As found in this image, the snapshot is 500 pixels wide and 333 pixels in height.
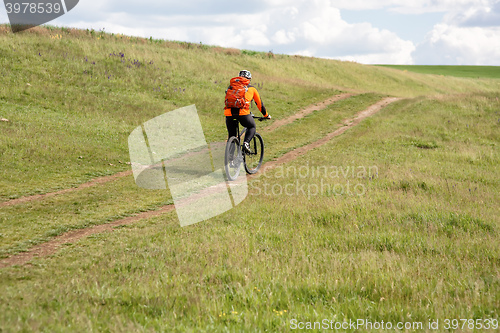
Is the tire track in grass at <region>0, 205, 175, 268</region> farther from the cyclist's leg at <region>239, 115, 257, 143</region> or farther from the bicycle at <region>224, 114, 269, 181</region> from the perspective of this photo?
the cyclist's leg at <region>239, 115, 257, 143</region>

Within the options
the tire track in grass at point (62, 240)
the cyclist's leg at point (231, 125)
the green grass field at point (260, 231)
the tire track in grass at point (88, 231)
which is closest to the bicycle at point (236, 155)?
the cyclist's leg at point (231, 125)

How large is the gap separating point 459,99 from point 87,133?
23.6 meters

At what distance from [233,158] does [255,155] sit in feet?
5.58

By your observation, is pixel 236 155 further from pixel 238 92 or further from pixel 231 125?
pixel 238 92

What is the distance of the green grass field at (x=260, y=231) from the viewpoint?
4.11 metres

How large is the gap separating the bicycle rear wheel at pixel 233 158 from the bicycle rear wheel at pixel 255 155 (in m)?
0.58

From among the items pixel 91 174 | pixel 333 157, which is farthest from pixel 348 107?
pixel 91 174

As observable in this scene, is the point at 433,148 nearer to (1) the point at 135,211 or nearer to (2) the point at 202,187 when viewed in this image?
(2) the point at 202,187

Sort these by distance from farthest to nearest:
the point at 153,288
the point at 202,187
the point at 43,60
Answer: the point at 43,60, the point at 202,187, the point at 153,288

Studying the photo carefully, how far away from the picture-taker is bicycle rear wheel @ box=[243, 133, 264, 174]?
12.9 metres

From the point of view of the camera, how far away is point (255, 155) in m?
13.2

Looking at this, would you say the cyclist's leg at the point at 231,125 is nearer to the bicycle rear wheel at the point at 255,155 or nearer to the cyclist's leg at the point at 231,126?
the cyclist's leg at the point at 231,126

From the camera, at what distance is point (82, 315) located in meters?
3.74

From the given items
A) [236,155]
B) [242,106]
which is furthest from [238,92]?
[236,155]
